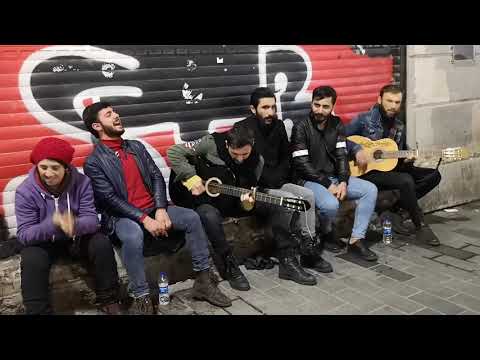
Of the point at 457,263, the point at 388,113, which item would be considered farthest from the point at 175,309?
the point at 388,113

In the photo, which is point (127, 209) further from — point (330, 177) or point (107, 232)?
Result: point (330, 177)

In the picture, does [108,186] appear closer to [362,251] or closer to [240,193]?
[240,193]

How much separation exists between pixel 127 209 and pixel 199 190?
787mm

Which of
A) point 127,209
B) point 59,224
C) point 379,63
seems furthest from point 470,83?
point 59,224

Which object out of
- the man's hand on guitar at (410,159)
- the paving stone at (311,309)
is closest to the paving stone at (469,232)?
the man's hand on guitar at (410,159)

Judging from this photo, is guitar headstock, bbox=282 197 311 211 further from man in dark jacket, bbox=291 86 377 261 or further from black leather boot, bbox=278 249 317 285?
man in dark jacket, bbox=291 86 377 261

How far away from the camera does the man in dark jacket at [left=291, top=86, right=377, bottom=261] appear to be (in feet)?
17.5

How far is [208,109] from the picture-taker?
18.8 ft

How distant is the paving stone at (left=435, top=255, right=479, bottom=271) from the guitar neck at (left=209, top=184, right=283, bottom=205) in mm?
2275

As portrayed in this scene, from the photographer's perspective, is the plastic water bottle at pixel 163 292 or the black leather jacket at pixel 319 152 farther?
the black leather jacket at pixel 319 152

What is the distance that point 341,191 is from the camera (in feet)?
17.4

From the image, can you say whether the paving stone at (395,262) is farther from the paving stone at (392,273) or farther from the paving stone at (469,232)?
the paving stone at (469,232)

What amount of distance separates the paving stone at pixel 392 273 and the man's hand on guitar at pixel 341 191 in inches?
34.8

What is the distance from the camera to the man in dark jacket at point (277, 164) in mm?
4973
